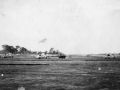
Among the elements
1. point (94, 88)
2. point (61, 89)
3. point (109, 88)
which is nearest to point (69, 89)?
point (61, 89)

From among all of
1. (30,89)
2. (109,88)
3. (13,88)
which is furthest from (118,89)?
(13,88)

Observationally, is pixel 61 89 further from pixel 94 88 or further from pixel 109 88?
pixel 109 88

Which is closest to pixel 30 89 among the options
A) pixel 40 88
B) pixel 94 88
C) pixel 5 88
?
pixel 40 88

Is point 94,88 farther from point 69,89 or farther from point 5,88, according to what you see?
point 5,88

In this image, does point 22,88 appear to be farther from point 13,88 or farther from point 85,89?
point 85,89

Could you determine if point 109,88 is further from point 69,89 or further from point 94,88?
point 69,89

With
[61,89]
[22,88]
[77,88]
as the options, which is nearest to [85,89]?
[77,88]
